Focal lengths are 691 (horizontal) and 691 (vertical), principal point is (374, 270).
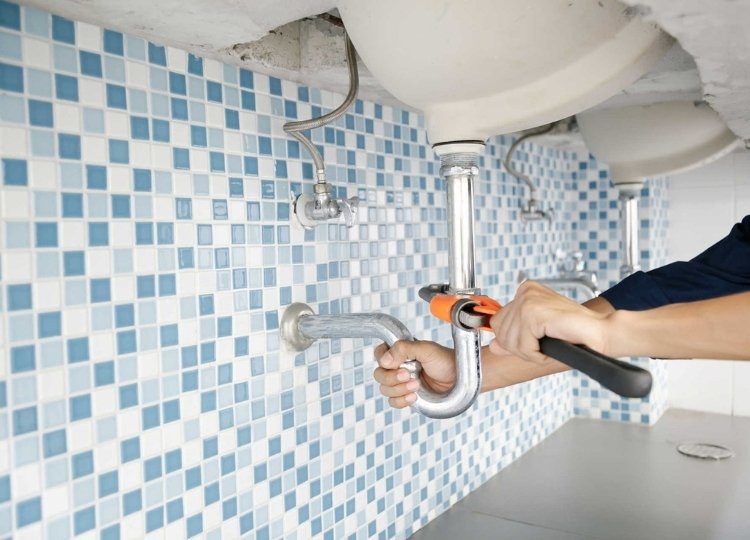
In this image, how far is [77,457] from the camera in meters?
0.64

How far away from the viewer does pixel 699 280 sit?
870 mm

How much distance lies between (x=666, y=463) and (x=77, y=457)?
47.9 inches

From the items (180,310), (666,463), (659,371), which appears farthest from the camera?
(659,371)

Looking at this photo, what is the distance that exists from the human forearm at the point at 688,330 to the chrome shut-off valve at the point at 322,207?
37 cm

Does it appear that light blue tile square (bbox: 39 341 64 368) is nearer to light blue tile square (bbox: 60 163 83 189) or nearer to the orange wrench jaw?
light blue tile square (bbox: 60 163 83 189)

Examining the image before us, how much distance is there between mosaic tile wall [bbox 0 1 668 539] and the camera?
1.97 ft

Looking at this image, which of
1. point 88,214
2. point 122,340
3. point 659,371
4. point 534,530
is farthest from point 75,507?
point 659,371

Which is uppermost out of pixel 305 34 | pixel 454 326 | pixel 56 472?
pixel 305 34

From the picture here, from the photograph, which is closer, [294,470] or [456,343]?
[456,343]

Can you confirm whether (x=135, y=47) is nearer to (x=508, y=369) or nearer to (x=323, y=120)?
(x=323, y=120)

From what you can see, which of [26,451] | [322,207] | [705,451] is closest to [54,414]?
[26,451]

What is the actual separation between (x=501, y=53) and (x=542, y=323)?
9.6 inches

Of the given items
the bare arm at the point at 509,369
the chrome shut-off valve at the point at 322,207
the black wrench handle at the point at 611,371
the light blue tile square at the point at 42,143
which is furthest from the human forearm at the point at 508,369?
the light blue tile square at the point at 42,143

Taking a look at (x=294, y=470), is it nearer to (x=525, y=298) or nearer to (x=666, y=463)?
(x=525, y=298)
